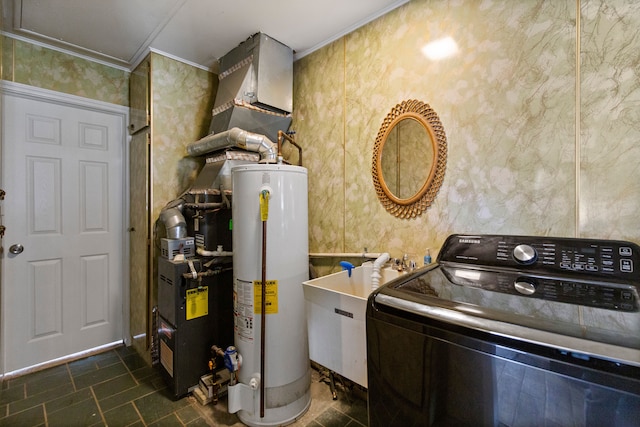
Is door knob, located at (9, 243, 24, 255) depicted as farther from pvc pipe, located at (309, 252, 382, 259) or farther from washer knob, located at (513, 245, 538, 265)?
washer knob, located at (513, 245, 538, 265)

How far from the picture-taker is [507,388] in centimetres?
64

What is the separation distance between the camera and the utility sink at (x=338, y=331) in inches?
45.6

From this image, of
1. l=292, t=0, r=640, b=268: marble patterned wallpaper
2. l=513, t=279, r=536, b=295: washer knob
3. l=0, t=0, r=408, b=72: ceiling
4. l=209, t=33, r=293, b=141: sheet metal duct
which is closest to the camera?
l=513, t=279, r=536, b=295: washer knob

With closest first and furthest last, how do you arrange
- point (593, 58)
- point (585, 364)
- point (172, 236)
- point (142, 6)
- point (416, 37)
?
point (585, 364) → point (593, 58) → point (416, 37) → point (142, 6) → point (172, 236)

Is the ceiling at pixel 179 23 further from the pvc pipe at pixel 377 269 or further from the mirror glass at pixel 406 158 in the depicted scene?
the pvc pipe at pixel 377 269

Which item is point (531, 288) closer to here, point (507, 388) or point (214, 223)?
point (507, 388)

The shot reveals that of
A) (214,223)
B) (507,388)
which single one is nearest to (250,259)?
(214,223)

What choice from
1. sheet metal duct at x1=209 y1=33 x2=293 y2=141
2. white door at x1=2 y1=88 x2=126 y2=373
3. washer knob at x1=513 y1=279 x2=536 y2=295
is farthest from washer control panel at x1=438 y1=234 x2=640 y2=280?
white door at x1=2 y1=88 x2=126 y2=373

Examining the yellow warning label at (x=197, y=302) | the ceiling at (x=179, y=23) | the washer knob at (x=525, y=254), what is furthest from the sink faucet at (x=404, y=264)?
the ceiling at (x=179, y=23)

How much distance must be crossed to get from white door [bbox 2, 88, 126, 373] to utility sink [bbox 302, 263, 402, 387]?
7.47 feet

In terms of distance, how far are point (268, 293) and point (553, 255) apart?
137 cm

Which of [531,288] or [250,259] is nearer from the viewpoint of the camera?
[531,288]

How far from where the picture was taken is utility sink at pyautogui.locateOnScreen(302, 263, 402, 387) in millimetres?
1159

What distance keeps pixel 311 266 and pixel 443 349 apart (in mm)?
1560
